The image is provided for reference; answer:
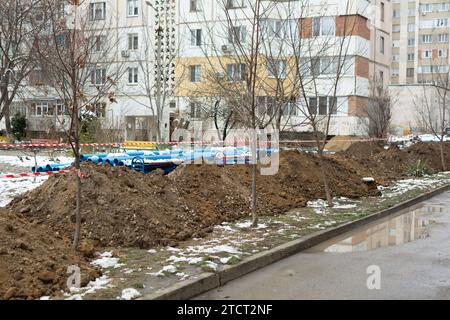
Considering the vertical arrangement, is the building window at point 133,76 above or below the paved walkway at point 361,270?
above

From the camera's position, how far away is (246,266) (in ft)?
22.9

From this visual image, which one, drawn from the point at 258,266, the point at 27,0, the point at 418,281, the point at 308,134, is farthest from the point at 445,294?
the point at 308,134

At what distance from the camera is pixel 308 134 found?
1460 inches

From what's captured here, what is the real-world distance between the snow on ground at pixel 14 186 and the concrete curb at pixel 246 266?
5.37m

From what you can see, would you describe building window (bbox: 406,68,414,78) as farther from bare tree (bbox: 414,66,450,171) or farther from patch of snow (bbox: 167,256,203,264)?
patch of snow (bbox: 167,256,203,264)

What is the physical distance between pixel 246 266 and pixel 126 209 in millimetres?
2332

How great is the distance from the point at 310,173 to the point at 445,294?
865cm

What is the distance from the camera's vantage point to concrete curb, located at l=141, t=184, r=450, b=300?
18.7ft

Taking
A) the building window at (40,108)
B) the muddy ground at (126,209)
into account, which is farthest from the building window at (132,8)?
the muddy ground at (126,209)

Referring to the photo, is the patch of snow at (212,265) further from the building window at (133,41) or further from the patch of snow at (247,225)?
the building window at (133,41)

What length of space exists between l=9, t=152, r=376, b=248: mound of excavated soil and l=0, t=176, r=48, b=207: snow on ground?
1994 millimetres

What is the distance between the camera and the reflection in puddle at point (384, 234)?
28.7 feet
